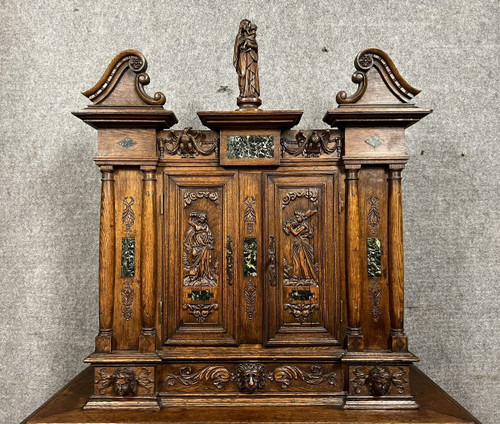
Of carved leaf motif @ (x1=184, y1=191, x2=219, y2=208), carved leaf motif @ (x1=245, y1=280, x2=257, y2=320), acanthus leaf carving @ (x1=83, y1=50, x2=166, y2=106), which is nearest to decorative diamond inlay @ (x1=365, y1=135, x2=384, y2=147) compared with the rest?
carved leaf motif @ (x1=184, y1=191, x2=219, y2=208)

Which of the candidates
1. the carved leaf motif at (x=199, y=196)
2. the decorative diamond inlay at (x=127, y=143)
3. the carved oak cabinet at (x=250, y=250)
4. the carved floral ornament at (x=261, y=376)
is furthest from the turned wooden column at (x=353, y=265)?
the decorative diamond inlay at (x=127, y=143)

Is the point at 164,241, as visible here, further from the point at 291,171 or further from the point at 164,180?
the point at 291,171

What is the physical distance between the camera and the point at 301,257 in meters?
2.78

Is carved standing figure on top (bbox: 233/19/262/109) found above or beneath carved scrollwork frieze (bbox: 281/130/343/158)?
above

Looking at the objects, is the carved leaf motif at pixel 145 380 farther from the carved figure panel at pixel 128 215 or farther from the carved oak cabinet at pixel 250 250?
the carved figure panel at pixel 128 215

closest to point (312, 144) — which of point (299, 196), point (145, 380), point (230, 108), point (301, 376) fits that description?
point (299, 196)

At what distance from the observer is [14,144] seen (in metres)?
3.69

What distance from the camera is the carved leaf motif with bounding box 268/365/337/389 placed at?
274cm

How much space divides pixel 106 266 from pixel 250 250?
0.78m

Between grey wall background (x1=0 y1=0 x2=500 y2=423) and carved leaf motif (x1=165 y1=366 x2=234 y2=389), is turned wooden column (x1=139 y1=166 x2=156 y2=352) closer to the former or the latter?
carved leaf motif (x1=165 y1=366 x2=234 y2=389)

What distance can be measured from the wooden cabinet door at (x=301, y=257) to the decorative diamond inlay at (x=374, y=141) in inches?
10.4

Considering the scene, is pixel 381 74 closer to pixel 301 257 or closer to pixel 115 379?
pixel 301 257

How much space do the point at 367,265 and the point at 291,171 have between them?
Result: 2.15ft

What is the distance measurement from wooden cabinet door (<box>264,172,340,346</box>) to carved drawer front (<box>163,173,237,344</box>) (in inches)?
8.5
